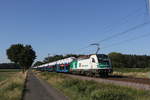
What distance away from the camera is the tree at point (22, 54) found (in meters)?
68.1

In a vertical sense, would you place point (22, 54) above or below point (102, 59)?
above

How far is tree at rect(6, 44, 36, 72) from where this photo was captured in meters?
68.1

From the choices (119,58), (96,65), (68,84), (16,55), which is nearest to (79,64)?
(96,65)

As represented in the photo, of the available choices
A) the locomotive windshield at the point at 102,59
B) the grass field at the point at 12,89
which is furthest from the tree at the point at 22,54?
the locomotive windshield at the point at 102,59

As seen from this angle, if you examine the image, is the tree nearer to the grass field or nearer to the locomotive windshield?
the grass field

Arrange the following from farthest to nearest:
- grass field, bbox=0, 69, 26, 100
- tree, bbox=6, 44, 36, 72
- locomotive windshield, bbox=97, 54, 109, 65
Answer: tree, bbox=6, 44, 36, 72
locomotive windshield, bbox=97, 54, 109, 65
grass field, bbox=0, 69, 26, 100

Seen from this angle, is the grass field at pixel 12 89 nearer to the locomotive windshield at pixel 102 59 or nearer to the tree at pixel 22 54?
the locomotive windshield at pixel 102 59

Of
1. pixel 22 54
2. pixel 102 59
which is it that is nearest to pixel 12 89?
pixel 102 59

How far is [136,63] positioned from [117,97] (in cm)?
14357

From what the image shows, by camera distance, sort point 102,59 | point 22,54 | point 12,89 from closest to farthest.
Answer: point 12,89 → point 102,59 → point 22,54

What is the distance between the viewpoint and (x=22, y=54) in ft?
223

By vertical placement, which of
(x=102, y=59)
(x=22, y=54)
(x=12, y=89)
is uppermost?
(x=22, y=54)

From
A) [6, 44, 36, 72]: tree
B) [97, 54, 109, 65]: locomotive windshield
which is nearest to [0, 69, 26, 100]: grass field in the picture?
[97, 54, 109, 65]: locomotive windshield

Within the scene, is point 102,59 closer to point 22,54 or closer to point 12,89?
point 12,89
